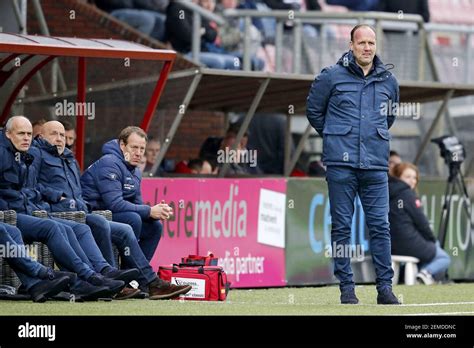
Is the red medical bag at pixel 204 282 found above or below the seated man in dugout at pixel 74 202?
below

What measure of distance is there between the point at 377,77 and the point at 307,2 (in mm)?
9867

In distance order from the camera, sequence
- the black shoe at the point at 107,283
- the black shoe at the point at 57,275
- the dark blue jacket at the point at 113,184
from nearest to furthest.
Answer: the black shoe at the point at 57,275
the black shoe at the point at 107,283
the dark blue jacket at the point at 113,184

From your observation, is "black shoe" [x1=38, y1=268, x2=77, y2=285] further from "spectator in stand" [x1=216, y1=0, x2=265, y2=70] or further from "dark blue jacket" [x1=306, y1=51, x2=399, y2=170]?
"spectator in stand" [x1=216, y1=0, x2=265, y2=70]

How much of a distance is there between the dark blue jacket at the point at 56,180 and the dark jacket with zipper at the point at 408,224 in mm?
5030

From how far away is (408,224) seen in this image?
17.2 meters

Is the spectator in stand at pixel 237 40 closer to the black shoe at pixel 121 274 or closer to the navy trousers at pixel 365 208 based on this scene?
the navy trousers at pixel 365 208

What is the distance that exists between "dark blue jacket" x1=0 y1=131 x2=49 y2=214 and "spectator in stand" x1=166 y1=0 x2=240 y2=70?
6.75m

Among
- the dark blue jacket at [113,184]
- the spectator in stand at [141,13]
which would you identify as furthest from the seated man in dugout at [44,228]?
the spectator in stand at [141,13]

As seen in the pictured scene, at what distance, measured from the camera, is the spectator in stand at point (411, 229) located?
17.2 metres

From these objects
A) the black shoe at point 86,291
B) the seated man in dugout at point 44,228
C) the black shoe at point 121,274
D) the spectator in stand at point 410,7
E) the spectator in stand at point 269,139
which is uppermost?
the spectator in stand at point 410,7

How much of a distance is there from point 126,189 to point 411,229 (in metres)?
4.56

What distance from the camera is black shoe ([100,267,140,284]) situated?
41.1 feet

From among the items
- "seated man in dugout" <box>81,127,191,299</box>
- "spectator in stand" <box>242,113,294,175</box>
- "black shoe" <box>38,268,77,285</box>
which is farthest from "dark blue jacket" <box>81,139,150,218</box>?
"spectator in stand" <box>242,113,294,175</box>

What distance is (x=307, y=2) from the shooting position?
22.2m
